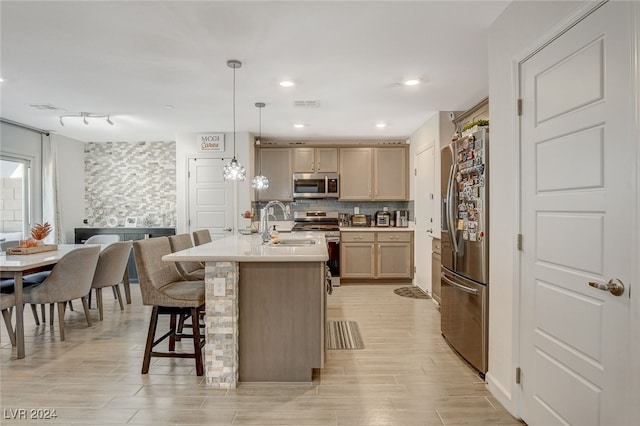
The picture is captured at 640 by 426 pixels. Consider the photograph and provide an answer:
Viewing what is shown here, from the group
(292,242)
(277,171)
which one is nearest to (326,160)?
(277,171)

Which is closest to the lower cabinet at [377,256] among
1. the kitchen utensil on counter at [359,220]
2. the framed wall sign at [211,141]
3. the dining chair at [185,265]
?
the kitchen utensil on counter at [359,220]

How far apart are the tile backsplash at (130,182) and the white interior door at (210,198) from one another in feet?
2.58

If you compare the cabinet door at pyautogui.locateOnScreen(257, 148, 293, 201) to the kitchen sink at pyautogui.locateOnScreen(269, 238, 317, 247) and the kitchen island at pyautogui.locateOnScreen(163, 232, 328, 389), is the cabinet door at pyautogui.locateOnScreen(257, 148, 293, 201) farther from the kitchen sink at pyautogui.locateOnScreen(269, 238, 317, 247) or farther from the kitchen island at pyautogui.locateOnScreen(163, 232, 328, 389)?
the kitchen island at pyautogui.locateOnScreen(163, 232, 328, 389)

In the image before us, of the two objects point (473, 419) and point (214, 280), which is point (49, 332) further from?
point (473, 419)

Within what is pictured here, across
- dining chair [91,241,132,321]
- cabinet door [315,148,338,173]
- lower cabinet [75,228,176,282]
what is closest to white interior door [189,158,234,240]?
lower cabinet [75,228,176,282]

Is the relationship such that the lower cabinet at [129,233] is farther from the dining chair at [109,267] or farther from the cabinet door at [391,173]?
the cabinet door at [391,173]

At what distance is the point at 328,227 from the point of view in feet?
19.2

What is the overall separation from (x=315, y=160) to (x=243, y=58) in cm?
320

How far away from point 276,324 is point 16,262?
8.00 feet

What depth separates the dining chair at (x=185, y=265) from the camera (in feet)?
10.1

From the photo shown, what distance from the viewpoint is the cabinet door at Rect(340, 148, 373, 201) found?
236 inches

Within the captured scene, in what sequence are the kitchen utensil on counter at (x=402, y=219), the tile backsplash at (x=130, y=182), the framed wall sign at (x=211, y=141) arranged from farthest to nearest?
the tile backsplash at (x=130, y=182)
the kitchen utensil on counter at (x=402, y=219)
the framed wall sign at (x=211, y=141)

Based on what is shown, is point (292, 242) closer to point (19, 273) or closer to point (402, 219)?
point (19, 273)

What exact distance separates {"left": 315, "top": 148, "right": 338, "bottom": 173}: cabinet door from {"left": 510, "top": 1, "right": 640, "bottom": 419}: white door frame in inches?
159
